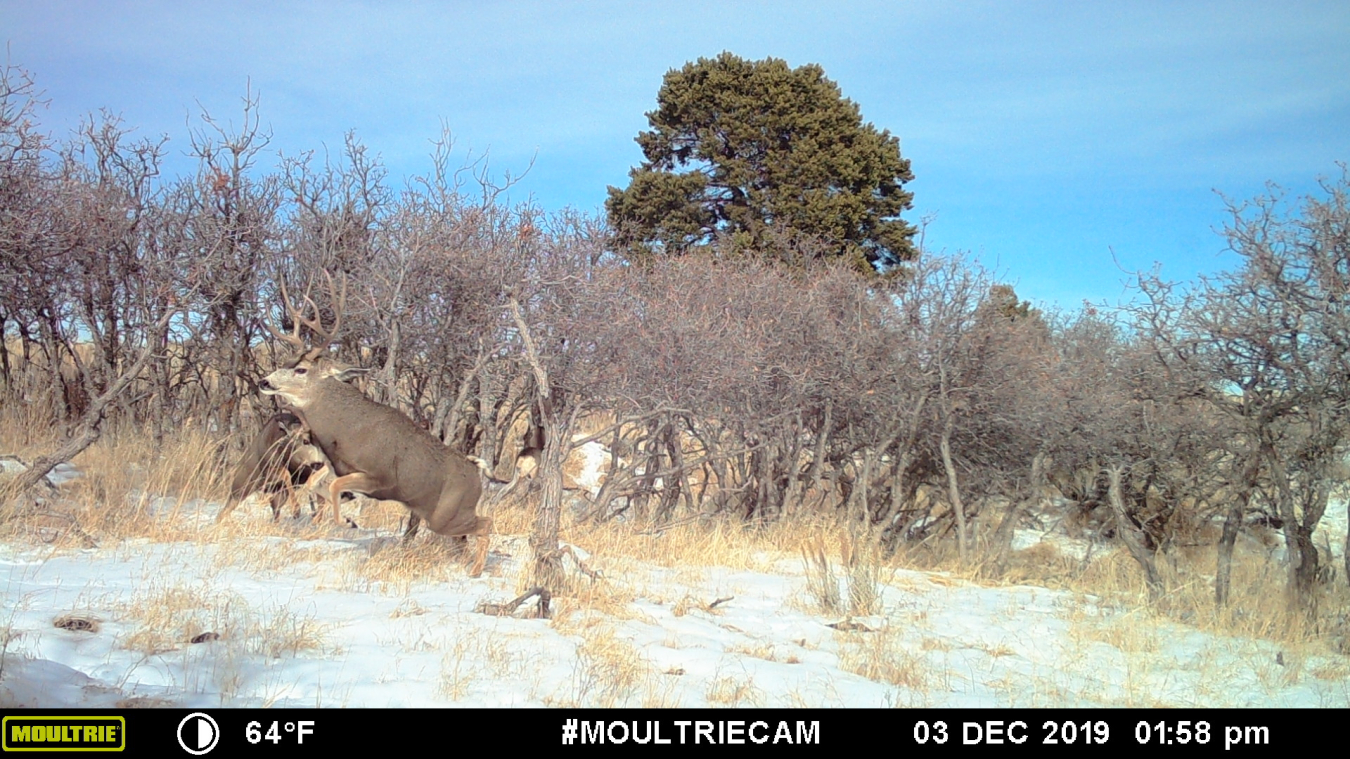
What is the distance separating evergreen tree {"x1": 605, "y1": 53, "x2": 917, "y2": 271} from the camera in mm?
25531

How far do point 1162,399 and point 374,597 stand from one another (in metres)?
7.08

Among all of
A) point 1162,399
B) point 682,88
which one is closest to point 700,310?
point 1162,399

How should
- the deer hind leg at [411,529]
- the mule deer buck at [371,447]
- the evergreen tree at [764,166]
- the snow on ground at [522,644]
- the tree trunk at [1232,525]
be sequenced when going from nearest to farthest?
the snow on ground at [522,644] < the mule deer buck at [371,447] < the deer hind leg at [411,529] < the tree trunk at [1232,525] < the evergreen tree at [764,166]

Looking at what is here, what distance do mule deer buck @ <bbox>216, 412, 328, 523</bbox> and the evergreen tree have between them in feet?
55.8

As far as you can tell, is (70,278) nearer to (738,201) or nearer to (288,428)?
(288,428)

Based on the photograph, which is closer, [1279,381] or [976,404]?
[1279,381]
